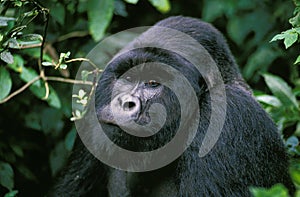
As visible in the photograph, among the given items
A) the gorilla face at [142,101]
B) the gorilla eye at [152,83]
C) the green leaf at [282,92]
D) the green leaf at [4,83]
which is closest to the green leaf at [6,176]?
the green leaf at [4,83]

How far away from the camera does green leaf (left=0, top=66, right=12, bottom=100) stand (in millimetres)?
4023

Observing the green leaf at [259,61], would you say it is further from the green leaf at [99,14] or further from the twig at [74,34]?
the green leaf at [99,14]

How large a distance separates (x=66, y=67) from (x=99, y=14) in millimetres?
367

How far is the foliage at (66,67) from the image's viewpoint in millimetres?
3648

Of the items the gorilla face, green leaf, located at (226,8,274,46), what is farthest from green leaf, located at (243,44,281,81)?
the gorilla face

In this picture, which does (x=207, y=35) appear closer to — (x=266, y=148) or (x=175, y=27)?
(x=175, y=27)

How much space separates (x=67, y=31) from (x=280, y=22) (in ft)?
6.38

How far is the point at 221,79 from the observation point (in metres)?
3.40

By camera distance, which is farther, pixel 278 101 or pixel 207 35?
pixel 278 101

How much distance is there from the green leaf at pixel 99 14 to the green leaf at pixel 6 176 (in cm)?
122

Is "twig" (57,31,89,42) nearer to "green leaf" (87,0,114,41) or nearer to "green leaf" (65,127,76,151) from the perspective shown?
"green leaf" (65,127,76,151)

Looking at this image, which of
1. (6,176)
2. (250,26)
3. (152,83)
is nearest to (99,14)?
(152,83)

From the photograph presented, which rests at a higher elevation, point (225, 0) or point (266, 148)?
point (266, 148)

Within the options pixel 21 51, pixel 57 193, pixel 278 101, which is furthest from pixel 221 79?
pixel 21 51
